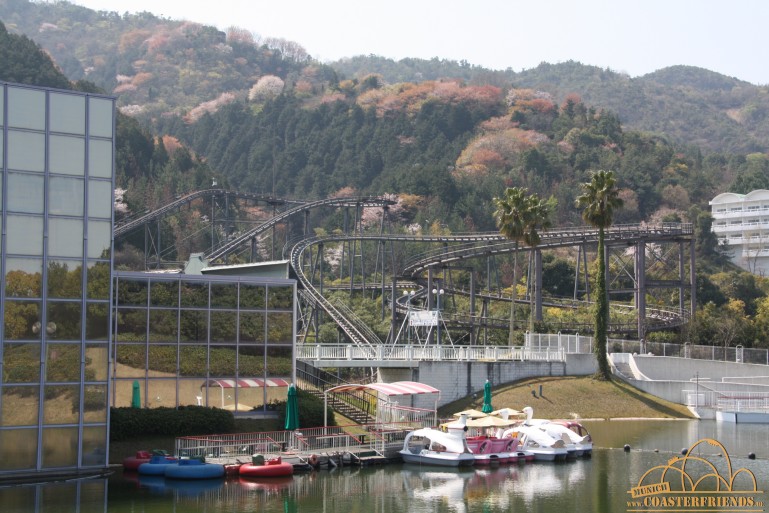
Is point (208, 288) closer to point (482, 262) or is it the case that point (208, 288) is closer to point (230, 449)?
point (230, 449)

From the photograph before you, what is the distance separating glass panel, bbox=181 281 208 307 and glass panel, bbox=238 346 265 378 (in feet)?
8.49

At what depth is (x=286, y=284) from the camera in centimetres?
4584

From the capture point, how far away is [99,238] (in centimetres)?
3869

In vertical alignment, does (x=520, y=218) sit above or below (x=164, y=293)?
above

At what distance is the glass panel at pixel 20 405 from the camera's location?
36062 millimetres

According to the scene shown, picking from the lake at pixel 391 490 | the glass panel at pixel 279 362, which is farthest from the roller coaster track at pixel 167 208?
the lake at pixel 391 490

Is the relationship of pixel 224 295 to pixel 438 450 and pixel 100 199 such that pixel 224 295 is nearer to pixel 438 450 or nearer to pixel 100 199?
pixel 100 199

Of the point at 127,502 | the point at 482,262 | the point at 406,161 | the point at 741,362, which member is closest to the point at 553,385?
the point at 741,362

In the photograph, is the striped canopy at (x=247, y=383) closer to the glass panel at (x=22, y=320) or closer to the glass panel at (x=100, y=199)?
the glass panel at (x=22, y=320)

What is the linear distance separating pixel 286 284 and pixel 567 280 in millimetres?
64379

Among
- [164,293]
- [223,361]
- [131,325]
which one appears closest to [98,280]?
[131,325]

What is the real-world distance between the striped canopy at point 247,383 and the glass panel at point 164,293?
3543 mm

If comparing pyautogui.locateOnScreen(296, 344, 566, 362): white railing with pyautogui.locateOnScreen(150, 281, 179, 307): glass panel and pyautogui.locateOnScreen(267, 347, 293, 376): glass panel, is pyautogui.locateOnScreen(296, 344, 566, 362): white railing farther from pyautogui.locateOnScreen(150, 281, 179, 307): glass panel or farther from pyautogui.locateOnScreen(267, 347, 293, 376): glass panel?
pyautogui.locateOnScreen(150, 281, 179, 307): glass panel

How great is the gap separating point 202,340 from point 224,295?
6.70 ft
